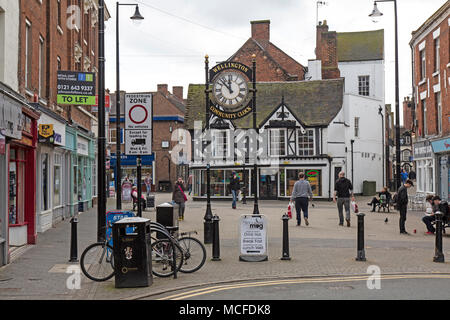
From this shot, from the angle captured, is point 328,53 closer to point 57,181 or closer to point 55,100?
point 55,100

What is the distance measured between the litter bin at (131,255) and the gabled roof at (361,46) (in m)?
48.8

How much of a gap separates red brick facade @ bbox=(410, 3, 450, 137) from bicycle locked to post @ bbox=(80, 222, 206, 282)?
58.8 ft

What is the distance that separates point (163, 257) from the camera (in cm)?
1065

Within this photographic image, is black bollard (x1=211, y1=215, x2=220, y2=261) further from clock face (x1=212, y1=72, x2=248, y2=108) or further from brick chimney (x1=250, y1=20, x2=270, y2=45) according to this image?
brick chimney (x1=250, y1=20, x2=270, y2=45)

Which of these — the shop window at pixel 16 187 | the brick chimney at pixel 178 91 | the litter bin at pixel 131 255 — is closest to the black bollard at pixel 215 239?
the litter bin at pixel 131 255

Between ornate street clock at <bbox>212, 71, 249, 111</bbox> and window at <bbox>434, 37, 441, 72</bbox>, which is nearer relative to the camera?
ornate street clock at <bbox>212, 71, 249, 111</bbox>

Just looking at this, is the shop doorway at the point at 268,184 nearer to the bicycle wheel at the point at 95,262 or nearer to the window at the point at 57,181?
the window at the point at 57,181

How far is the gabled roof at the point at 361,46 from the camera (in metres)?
55.3

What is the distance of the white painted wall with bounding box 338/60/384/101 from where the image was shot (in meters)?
53.8

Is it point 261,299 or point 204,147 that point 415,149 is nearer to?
point 204,147

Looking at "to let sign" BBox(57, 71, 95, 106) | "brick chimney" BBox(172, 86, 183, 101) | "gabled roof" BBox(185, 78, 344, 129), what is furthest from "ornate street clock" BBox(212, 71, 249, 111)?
"brick chimney" BBox(172, 86, 183, 101)

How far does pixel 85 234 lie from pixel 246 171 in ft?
77.7

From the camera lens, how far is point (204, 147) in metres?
42.6

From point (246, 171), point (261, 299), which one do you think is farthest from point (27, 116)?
point (246, 171)
